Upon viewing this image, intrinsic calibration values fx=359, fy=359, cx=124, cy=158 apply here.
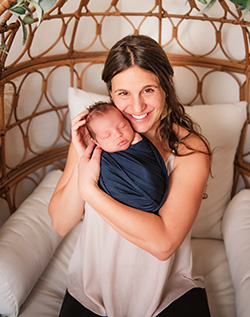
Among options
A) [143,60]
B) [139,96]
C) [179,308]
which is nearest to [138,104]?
[139,96]

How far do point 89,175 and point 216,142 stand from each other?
0.81 metres

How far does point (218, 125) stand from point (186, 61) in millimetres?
387

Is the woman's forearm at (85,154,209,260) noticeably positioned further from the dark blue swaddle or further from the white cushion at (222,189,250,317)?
the white cushion at (222,189,250,317)

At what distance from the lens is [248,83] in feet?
5.89

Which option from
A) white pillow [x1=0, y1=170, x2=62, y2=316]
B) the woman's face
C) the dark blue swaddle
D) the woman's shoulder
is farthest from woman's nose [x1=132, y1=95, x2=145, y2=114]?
white pillow [x1=0, y1=170, x2=62, y2=316]

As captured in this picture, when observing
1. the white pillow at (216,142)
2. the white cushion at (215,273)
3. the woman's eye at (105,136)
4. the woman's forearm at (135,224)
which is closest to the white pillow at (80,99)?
the white pillow at (216,142)

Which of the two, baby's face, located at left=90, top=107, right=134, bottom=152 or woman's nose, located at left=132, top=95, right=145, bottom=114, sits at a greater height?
woman's nose, located at left=132, top=95, right=145, bottom=114

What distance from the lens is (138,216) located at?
109cm

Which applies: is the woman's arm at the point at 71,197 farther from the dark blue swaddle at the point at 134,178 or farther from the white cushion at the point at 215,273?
the white cushion at the point at 215,273

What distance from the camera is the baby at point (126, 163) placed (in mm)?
1111

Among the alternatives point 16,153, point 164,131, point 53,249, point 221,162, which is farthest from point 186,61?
point 53,249

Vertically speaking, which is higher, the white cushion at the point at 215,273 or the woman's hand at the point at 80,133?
the woman's hand at the point at 80,133

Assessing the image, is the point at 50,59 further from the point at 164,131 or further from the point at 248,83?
the point at 248,83

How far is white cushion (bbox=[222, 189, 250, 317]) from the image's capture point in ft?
4.40
